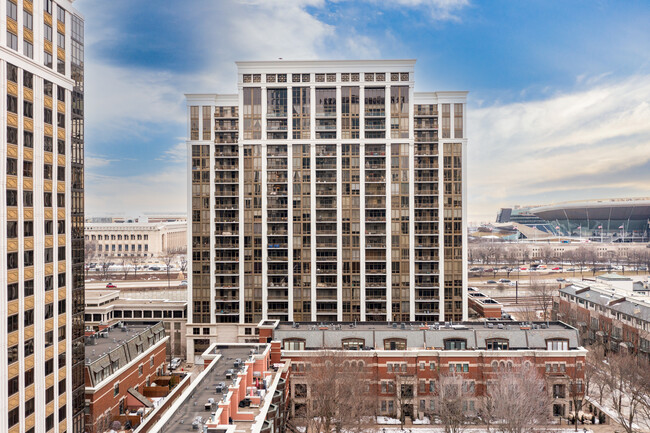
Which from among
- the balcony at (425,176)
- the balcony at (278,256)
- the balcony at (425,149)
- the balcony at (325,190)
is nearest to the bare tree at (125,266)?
the balcony at (278,256)

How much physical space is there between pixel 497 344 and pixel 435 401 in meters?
10.2

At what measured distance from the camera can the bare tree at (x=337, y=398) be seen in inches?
1727

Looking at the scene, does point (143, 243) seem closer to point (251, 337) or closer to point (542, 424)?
point (251, 337)

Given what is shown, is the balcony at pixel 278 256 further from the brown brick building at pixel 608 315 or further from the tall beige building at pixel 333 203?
the brown brick building at pixel 608 315

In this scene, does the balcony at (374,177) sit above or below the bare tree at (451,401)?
above

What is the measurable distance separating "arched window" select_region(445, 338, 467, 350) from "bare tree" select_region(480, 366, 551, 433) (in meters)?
4.94

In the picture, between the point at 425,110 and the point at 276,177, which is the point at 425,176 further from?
the point at 276,177

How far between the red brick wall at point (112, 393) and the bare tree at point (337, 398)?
2024 centimetres

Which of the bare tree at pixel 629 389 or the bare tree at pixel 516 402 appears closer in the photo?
the bare tree at pixel 516 402

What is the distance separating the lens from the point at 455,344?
52.8m

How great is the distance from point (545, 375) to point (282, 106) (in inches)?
2151

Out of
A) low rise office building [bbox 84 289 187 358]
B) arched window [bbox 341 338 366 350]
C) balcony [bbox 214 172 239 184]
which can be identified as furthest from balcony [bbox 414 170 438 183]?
low rise office building [bbox 84 289 187 358]

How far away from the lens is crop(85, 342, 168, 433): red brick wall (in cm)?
4272

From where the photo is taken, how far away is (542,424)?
148 ft
